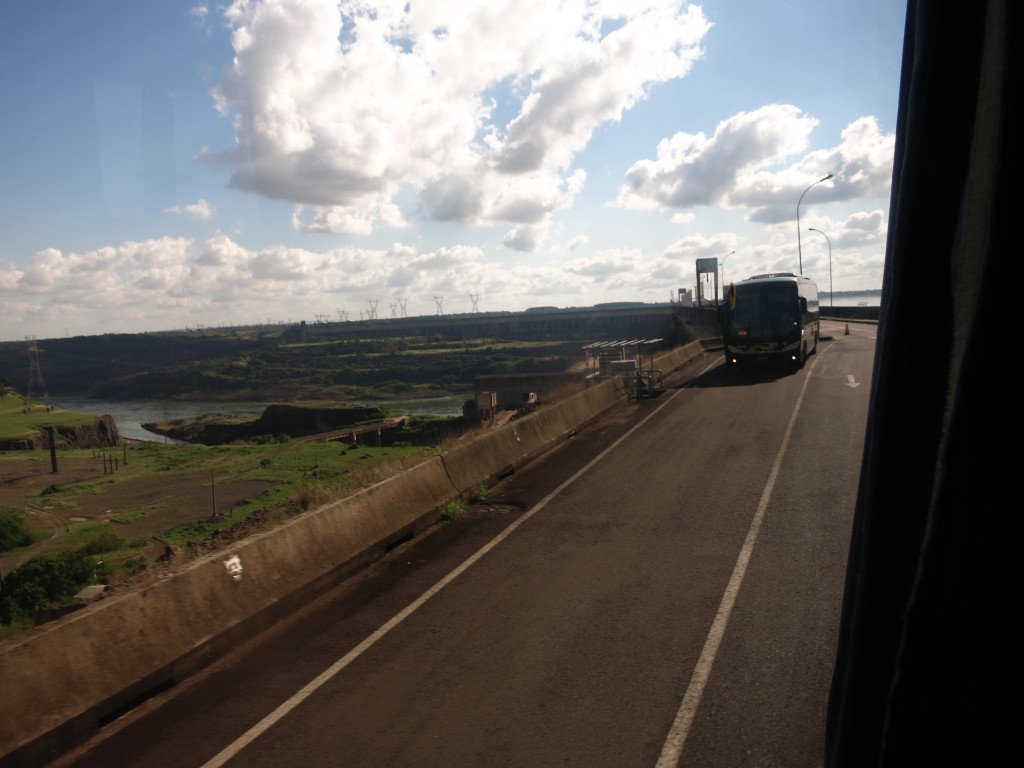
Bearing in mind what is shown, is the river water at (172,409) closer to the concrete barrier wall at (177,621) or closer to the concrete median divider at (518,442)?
the concrete median divider at (518,442)

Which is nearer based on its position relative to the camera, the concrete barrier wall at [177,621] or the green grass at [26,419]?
the concrete barrier wall at [177,621]

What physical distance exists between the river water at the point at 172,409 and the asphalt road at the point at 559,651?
Answer: 51.3 meters

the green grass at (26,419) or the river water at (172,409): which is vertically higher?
the green grass at (26,419)

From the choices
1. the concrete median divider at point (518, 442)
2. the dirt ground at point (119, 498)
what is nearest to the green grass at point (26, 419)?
the dirt ground at point (119, 498)

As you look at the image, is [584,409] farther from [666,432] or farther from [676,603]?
[676,603]

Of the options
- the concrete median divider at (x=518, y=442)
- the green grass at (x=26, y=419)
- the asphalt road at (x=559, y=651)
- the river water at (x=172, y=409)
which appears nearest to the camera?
the asphalt road at (x=559, y=651)

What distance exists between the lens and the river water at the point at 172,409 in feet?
227

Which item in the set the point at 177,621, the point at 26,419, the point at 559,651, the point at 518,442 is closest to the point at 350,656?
the point at 177,621

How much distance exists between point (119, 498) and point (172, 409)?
225ft

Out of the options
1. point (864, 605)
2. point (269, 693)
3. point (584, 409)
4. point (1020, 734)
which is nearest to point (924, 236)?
point (864, 605)

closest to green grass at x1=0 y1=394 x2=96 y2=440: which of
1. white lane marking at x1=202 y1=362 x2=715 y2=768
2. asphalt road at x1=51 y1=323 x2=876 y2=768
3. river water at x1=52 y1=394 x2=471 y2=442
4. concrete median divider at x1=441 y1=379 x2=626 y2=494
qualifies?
river water at x1=52 y1=394 x2=471 y2=442

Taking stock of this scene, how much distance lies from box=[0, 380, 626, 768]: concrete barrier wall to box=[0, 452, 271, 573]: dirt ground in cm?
1368

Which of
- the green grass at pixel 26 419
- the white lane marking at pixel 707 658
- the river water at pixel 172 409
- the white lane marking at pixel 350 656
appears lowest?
the river water at pixel 172 409

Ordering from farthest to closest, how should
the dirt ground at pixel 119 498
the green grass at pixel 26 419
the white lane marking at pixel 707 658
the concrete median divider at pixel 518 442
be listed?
the green grass at pixel 26 419 → the dirt ground at pixel 119 498 → the concrete median divider at pixel 518 442 → the white lane marking at pixel 707 658
